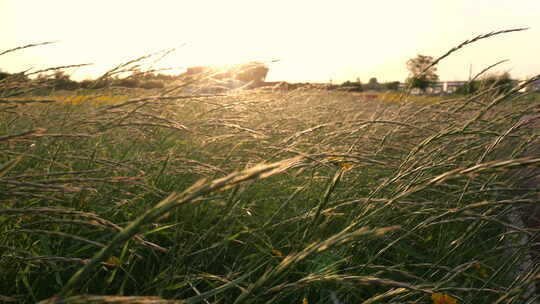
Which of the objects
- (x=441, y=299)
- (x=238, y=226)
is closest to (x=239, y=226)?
(x=238, y=226)

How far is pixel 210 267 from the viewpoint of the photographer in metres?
1.39

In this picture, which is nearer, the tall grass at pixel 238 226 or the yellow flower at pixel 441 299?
the tall grass at pixel 238 226

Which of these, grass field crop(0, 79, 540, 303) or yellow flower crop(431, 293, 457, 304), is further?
yellow flower crop(431, 293, 457, 304)

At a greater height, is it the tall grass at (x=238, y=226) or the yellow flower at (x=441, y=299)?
the tall grass at (x=238, y=226)

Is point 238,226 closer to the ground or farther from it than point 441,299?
farther from it

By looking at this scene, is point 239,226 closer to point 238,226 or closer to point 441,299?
point 238,226

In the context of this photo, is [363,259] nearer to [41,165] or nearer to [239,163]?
[239,163]

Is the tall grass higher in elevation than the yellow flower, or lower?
higher

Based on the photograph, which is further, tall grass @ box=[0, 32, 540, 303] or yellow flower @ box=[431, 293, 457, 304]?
yellow flower @ box=[431, 293, 457, 304]

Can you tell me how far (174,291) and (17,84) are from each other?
90 centimetres

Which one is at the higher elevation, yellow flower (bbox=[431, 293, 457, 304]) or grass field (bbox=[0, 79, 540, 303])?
grass field (bbox=[0, 79, 540, 303])

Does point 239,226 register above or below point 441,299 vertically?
above

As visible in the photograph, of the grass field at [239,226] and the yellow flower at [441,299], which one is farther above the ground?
the grass field at [239,226]

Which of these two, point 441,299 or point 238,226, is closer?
point 441,299
